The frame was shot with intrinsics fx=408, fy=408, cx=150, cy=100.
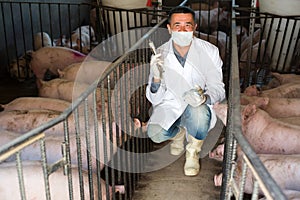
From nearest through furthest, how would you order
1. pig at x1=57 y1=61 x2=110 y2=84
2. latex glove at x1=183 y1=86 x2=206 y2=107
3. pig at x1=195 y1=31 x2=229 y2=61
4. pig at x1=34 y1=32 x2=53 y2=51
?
latex glove at x1=183 y1=86 x2=206 y2=107, pig at x1=57 y1=61 x2=110 y2=84, pig at x1=195 y1=31 x2=229 y2=61, pig at x1=34 y1=32 x2=53 y2=51

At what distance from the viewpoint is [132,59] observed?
2.49 m

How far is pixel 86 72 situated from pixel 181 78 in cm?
152

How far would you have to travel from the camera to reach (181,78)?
2.83m

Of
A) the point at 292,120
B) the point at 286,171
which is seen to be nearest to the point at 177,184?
the point at 286,171

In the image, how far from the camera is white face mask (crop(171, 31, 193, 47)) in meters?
2.66

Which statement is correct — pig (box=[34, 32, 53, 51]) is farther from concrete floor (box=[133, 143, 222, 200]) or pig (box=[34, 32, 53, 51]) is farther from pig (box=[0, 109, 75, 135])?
concrete floor (box=[133, 143, 222, 200])

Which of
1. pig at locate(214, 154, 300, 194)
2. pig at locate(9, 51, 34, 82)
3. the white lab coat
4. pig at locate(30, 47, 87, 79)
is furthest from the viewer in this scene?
pig at locate(9, 51, 34, 82)

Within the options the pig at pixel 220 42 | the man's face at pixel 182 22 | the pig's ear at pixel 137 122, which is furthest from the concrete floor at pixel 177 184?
the pig at pixel 220 42

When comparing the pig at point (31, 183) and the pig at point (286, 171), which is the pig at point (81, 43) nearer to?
the pig at point (31, 183)

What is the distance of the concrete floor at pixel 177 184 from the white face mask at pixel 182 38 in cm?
94

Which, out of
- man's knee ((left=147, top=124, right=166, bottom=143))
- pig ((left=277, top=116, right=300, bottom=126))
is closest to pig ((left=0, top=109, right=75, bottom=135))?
man's knee ((left=147, top=124, right=166, bottom=143))

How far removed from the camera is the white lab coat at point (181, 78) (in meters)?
2.79

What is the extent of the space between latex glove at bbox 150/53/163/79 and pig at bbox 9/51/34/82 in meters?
3.10

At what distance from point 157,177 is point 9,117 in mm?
1177
